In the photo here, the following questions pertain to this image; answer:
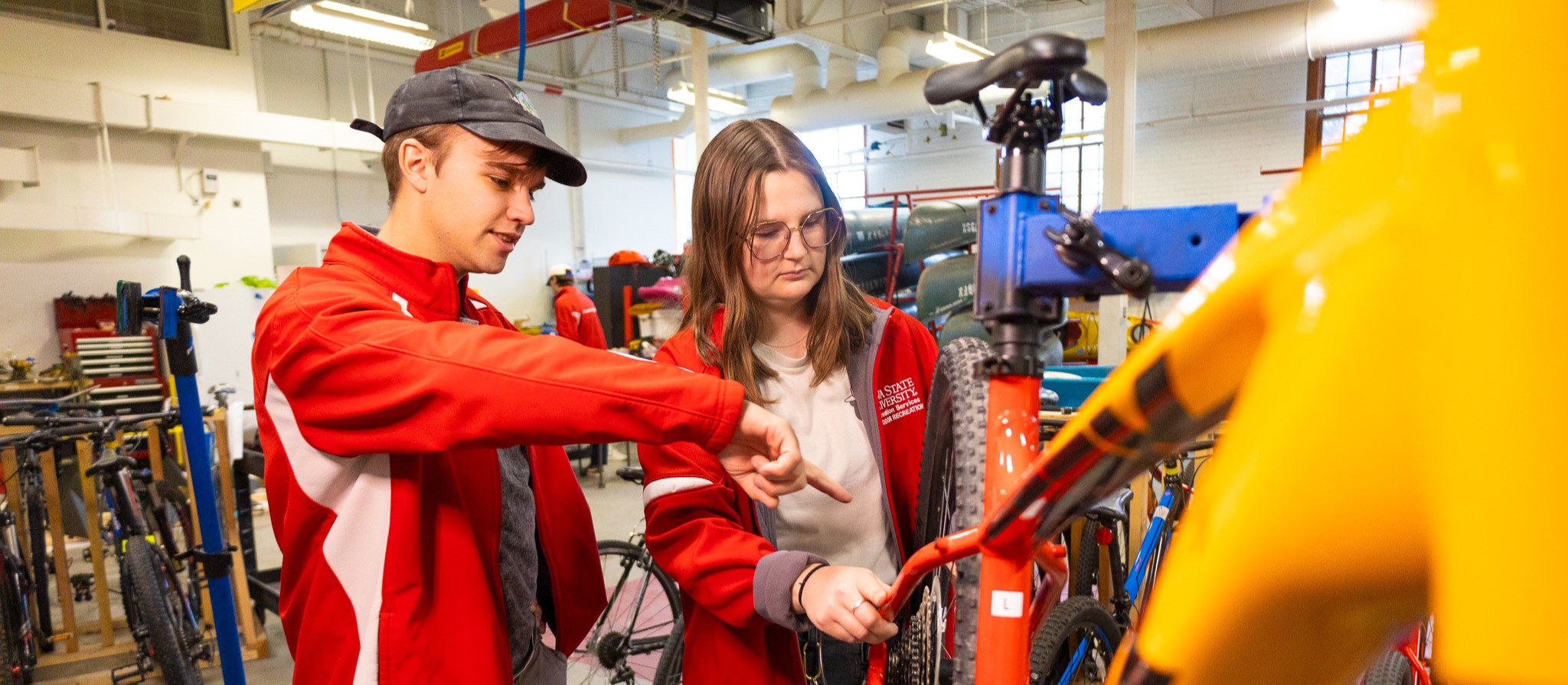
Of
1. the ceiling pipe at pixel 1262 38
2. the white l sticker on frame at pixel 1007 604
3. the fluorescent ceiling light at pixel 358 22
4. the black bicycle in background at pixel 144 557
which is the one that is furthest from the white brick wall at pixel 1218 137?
the white l sticker on frame at pixel 1007 604

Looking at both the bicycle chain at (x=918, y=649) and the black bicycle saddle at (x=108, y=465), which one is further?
the black bicycle saddle at (x=108, y=465)

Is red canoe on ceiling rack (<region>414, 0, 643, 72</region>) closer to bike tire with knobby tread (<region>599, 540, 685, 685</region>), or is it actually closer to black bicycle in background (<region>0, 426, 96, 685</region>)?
bike tire with knobby tread (<region>599, 540, 685, 685</region>)

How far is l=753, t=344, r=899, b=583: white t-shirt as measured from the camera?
4.13ft

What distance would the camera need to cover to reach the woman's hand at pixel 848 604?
2.81 ft

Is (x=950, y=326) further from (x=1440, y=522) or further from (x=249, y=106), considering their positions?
(x=249, y=106)

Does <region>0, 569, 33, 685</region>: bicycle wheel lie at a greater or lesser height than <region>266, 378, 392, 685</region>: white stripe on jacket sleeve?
lesser

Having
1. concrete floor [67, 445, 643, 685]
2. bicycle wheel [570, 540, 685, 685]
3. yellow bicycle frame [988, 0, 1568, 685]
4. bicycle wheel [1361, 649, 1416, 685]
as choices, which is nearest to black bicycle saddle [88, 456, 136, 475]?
concrete floor [67, 445, 643, 685]

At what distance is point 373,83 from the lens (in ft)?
33.7

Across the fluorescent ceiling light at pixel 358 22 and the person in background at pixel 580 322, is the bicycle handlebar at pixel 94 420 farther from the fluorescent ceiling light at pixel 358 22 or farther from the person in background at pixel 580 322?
the fluorescent ceiling light at pixel 358 22

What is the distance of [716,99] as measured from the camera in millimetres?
10906

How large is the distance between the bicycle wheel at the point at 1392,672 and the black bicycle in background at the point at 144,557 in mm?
3603

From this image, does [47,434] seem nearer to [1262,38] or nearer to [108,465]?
[108,465]

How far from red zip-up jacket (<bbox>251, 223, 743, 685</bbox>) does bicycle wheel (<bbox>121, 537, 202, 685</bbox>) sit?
7.62ft

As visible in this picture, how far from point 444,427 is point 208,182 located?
30.9ft
